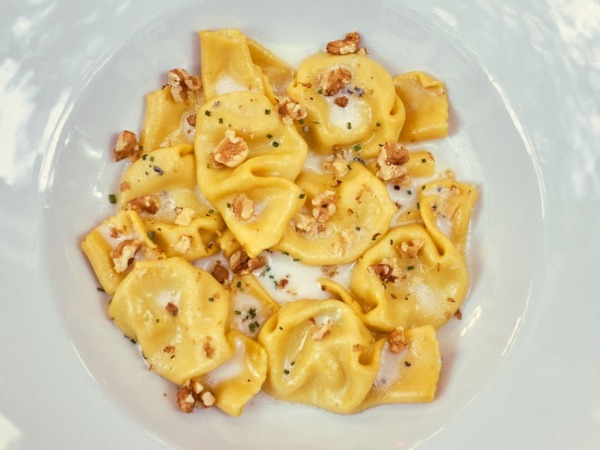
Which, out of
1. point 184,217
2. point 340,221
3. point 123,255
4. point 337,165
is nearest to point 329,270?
point 340,221

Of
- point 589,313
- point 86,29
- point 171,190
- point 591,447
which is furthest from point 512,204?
point 86,29

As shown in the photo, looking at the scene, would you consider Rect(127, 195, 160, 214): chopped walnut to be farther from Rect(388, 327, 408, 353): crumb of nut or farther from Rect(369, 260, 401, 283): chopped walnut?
Rect(388, 327, 408, 353): crumb of nut

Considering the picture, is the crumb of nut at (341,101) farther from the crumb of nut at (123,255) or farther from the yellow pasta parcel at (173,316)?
the crumb of nut at (123,255)

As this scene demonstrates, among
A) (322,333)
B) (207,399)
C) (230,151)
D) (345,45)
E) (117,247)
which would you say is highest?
(345,45)

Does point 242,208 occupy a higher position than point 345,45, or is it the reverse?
point 345,45

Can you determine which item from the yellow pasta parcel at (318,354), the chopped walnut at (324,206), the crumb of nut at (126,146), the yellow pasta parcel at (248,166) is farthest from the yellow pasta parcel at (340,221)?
the crumb of nut at (126,146)

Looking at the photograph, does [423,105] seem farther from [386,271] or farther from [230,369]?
[230,369]

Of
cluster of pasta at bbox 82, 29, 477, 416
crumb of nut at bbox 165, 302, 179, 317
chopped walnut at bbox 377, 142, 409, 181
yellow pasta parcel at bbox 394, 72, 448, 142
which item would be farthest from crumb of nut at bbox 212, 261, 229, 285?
yellow pasta parcel at bbox 394, 72, 448, 142
